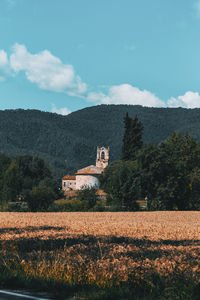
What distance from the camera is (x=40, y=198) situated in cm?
5794

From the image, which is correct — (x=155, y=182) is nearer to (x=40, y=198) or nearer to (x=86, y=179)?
(x=40, y=198)

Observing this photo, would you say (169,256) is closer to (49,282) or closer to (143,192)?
(49,282)

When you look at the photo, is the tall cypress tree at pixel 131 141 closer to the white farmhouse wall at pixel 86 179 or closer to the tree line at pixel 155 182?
the tree line at pixel 155 182

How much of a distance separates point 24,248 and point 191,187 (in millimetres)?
59655

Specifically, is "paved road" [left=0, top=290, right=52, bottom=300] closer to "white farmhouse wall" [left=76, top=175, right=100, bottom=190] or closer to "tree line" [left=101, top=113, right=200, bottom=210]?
"tree line" [left=101, top=113, right=200, bottom=210]

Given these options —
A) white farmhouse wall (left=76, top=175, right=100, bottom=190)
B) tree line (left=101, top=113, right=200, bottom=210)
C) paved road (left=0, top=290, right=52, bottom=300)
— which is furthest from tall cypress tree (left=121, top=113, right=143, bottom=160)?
paved road (left=0, top=290, right=52, bottom=300)

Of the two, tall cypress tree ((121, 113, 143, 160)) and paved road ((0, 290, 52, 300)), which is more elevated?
tall cypress tree ((121, 113, 143, 160))

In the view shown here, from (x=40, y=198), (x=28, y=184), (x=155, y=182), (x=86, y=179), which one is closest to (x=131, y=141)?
(x=155, y=182)

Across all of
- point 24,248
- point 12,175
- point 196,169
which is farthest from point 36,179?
point 24,248

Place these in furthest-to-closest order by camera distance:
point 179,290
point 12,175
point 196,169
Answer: point 12,175 → point 196,169 → point 179,290

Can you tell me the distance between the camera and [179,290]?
28.6 ft

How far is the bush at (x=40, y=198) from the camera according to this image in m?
57.0

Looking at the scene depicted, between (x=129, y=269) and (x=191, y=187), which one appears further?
(x=191, y=187)

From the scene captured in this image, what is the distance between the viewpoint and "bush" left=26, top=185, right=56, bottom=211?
57031mm
